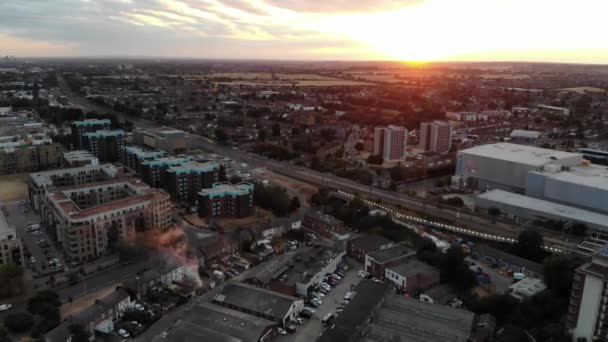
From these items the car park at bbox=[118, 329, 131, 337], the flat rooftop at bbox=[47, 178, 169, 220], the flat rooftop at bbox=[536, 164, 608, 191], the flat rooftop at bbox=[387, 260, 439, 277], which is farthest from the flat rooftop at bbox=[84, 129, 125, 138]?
the flat rooftop at bbox=[536, 164, 608, 191]

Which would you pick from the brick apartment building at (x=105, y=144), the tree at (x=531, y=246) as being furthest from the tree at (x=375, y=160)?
the brick apartment building at (x=105, y=144)

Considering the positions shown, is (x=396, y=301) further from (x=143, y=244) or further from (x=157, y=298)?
(x=143, y=244)

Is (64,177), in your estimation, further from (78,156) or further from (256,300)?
(256,300)

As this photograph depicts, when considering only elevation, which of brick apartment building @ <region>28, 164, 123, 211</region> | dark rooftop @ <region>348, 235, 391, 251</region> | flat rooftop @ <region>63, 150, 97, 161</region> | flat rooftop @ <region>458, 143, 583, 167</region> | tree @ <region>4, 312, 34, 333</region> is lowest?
tree @ <region>4, 312, 34, 333</region>

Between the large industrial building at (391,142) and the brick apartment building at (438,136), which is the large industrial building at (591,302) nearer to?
the large industrial building at (391,142)

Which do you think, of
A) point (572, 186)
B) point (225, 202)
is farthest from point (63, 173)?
point (572, 186)

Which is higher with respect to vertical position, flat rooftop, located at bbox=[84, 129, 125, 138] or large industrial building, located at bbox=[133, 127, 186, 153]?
flat rooftop, located at bbox=[84, 129, 125, 138]

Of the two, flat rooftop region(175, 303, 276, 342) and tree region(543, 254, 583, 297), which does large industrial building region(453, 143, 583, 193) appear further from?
flat rooftop region(175, 303, 276, 342)
